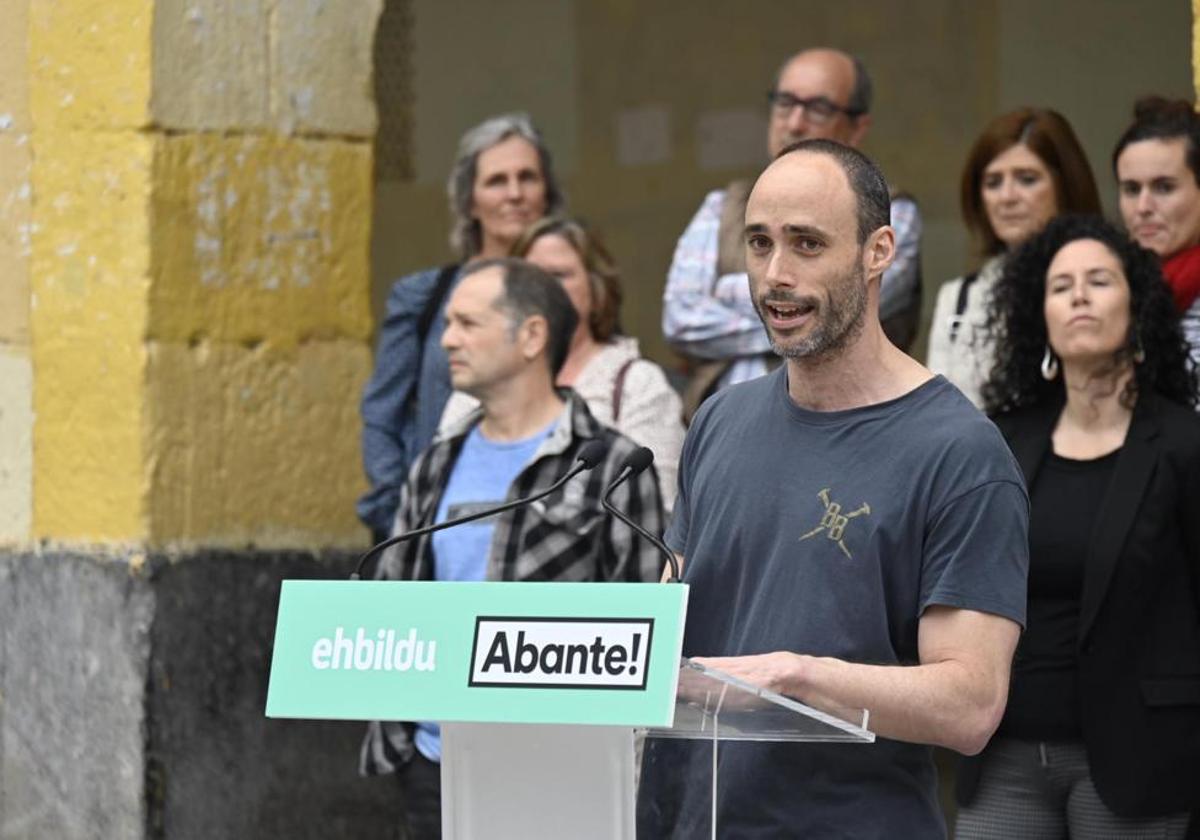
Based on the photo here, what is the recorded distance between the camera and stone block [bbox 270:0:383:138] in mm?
6305

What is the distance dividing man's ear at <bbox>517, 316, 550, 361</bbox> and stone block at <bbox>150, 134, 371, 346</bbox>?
1315 mm

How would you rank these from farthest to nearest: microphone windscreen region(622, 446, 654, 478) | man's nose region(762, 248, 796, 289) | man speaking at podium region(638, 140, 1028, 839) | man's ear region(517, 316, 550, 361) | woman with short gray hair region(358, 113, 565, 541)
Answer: woman with short gray hair region(358, 113, 565, 541) < man's ear region(517, 316, 550, 361) < microphone windscreen region(622, 446, 654, 478) < man's nose region(762, 248, 796, 289) < man speaking at podium region(638, 140, 1028, 839)

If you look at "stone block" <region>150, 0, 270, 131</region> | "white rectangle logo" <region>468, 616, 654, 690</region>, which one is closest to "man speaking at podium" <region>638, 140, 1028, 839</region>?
"white rectangle logo" <region>468, 616, 654, 690</region>

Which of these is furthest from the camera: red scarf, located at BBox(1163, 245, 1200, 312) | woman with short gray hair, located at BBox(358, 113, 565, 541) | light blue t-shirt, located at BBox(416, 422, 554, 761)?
woman with short gray hair, located at BBox(358, 113, 565, 541)

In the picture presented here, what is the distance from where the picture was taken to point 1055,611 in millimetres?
4402

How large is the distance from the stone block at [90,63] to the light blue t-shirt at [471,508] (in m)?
1.59

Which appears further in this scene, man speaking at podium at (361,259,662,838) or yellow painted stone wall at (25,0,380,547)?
yellow painted stone wall at (25,0,380,547)

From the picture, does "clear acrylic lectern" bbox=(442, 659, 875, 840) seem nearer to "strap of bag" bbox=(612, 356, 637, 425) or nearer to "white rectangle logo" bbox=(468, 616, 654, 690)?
"white rectangle logo" bbox=(468, 616, 654, 690)

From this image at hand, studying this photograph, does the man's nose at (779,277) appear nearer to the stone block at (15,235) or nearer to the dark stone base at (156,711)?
the dark stone base at (156,711)

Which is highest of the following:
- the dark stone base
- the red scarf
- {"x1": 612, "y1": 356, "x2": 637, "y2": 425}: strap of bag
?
the red scarf

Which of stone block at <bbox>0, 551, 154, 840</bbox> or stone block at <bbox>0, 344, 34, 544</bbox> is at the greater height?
stone block at <bbox>0, 344, 34, 544</bbox>

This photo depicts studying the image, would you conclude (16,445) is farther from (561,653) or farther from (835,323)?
(561,653)

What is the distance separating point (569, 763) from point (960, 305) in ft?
9.03

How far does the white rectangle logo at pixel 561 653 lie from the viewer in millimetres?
2553
